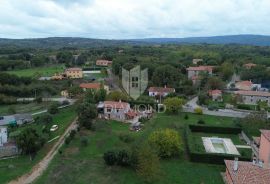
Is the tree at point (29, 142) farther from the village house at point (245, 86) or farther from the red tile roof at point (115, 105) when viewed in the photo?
the village house at point (245, 86)

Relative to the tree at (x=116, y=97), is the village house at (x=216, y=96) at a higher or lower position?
lower

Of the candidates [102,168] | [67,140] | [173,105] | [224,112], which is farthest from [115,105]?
[224,112]

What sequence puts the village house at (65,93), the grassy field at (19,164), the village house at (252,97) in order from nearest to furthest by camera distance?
1. the grassy field at (19,164)
2. the village house at (252,97)
3. the village house at (65,93)

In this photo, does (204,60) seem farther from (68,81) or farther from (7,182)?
(7,182)

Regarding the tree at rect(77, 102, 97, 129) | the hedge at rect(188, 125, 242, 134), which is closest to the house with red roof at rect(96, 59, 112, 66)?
the tree at rect(77, 102, 97, 129)

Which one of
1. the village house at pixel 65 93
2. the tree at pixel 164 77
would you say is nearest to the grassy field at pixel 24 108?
the village house at pixel 65 93

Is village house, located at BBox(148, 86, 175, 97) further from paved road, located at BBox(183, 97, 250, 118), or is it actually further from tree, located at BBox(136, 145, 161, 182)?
tree, located at BBox(136, 145, 161, 182)
